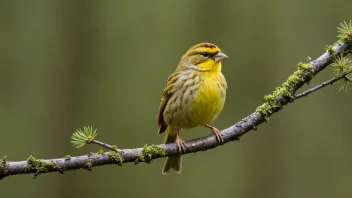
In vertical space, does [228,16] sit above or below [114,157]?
above

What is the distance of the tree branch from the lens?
3885 millimetres

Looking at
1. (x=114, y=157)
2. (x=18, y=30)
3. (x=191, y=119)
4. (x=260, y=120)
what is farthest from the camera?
(x=18, y=30)

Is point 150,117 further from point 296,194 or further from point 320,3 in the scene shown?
point 320,3

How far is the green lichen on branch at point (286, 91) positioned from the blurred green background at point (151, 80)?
6.24m

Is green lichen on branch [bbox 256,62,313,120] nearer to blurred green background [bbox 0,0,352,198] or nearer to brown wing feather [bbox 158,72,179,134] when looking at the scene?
brown wing feather [bbox 158,72,179,134]

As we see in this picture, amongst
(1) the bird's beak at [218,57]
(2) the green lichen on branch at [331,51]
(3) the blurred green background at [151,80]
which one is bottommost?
(2) the green lichen on branch at [331,51]

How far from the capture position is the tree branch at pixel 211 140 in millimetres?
3885

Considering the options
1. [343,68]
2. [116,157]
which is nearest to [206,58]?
[343,68]

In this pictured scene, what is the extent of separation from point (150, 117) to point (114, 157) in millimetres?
7186

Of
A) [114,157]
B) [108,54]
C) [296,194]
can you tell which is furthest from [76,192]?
[114,157]

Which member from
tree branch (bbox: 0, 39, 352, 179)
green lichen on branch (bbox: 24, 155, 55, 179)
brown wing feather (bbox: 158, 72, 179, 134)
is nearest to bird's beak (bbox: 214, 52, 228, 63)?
brown wing feather (bbox: 158, 72, 179, 134)

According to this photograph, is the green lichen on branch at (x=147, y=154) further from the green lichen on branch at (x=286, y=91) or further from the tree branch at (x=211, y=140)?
the green lichen on branch at (x=286, y=91)

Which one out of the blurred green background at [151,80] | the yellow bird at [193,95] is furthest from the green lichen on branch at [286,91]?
the blurred green background at [151,80]

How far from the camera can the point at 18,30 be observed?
420 inches
